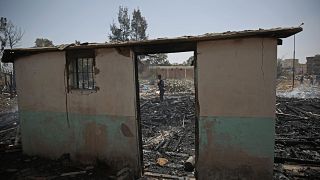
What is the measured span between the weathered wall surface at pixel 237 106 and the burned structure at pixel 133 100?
0.07 feet

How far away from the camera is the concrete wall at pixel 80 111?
20.2 feet

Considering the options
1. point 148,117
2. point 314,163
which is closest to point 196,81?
point 314,163

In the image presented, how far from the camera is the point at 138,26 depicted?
4612 centimetres

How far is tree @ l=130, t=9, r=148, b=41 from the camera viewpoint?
46.1 meters

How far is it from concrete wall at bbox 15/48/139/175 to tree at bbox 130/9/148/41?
40.0 m

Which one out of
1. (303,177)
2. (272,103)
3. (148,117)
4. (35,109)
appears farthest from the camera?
(148,117)

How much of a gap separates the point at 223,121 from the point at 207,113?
1.34 feet

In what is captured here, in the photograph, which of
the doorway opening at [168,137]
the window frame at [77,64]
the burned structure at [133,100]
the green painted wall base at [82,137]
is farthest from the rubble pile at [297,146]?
the window frame at [77,64]

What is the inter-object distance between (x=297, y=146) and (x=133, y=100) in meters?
6.53

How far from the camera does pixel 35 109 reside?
7.35m

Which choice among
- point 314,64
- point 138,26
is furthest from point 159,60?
point 314,64

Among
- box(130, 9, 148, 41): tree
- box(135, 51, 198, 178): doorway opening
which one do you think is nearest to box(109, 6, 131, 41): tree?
box(130, 9, 148, 41): tree

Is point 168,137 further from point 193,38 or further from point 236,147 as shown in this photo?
point 193,38

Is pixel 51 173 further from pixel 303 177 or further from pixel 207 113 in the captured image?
pixel 303 177
